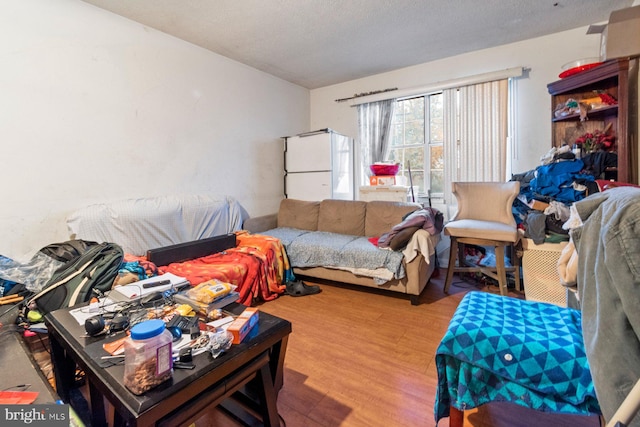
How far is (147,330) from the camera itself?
83 cm

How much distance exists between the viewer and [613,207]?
2.46 feet

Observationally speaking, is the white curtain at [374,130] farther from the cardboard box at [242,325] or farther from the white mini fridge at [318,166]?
the cardboard box at [242,325]

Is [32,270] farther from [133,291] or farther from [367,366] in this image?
[367,366]

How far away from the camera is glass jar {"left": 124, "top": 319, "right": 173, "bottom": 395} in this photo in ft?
2.71

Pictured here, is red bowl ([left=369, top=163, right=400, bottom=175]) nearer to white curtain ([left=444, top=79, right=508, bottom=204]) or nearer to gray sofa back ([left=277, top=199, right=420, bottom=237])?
gray sofa back ([left=277, top=199, right=420, bottom=237])

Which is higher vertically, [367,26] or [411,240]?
[367,26]

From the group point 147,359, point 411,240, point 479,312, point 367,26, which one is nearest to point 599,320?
point 479,312

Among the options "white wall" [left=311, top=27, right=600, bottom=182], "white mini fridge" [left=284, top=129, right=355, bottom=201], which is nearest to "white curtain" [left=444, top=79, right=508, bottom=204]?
"white wall" [left=311, top=27, right=600, bottom=182]

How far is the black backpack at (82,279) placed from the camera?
165 cm

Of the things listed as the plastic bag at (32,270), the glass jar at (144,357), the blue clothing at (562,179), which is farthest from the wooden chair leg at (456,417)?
the plastic bag at (32,270)

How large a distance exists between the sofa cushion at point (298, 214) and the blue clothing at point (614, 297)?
10.2 feet

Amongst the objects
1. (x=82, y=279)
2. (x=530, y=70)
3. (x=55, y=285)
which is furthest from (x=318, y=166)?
(x=55, y=285)

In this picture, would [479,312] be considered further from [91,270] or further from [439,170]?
[439,170]

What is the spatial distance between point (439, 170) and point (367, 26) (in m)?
1.90
